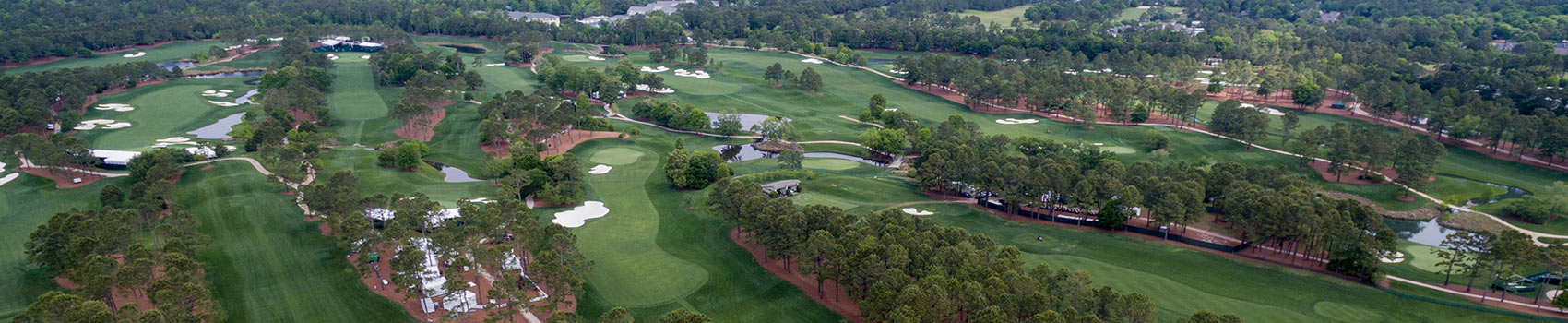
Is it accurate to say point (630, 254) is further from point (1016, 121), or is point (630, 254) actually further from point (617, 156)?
point (1016, 121)

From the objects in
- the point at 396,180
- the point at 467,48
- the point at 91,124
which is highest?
the point at 467,48

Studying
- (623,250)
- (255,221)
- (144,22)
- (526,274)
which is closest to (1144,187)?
(623,250)

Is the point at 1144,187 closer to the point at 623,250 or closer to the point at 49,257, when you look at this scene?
the point at 623,250

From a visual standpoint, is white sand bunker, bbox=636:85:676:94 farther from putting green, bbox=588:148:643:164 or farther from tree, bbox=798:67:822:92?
putting green, bbox=588:148:643:164

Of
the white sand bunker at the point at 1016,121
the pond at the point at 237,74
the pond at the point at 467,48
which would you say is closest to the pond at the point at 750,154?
the white sand bunker at the point at 1016,121

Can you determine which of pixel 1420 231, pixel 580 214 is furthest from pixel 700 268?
pixel 1420 231

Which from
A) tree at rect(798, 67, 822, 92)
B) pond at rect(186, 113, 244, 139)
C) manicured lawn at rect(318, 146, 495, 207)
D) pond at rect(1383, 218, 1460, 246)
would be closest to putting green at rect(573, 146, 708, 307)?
manicured lawn at rect(318, 146, 495, 207)
